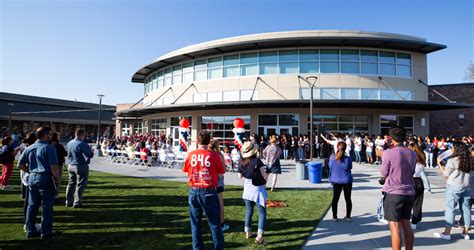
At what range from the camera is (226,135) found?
23.5 m

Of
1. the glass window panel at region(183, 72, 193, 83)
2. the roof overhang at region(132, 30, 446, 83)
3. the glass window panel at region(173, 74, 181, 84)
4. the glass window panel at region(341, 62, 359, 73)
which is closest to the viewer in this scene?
the roof overhang at region(132, 30, 446, 83)

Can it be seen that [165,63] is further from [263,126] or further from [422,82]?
[422,82]

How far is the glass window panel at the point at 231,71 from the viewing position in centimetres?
2330

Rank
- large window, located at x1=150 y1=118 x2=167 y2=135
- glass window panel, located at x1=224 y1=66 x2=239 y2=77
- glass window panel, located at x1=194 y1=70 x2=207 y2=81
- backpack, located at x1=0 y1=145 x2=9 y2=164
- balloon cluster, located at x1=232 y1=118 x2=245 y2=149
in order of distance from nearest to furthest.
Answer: backpack, located at x1=0 y1=145 x2=9 y2=164 < balloon cluster, located at x1=232 y1=118 x2=245 y2=149 < glass window panel, located at x1=224 y1=66 x2=239 y2=77 < glass window panel, located at x1=194 y1=70 x2=207 y2=81 < large window, located at x1=150 y1=118 x2=167 y2=135

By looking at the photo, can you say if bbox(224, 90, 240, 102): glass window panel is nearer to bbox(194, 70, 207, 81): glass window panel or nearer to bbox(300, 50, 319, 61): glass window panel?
bbox(194, 70, 207, 81): glass window panel

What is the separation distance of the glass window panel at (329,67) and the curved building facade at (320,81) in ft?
0.25

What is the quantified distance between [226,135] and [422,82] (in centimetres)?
1674

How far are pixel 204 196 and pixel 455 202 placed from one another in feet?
15.0

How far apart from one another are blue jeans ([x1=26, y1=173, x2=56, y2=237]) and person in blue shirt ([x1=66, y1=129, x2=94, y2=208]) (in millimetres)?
1895

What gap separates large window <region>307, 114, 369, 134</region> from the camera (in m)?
21.5

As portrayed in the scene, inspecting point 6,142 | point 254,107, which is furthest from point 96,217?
point 254,107

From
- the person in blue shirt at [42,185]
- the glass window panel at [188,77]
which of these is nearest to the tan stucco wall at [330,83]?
the glass window panel at [188,77]

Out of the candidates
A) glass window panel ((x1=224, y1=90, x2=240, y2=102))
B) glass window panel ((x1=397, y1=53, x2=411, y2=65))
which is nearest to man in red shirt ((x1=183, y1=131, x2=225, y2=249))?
glass window panel ((x1=224, y1=90, x2=240, y2=102))

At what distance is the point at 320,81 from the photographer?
2114 cm
